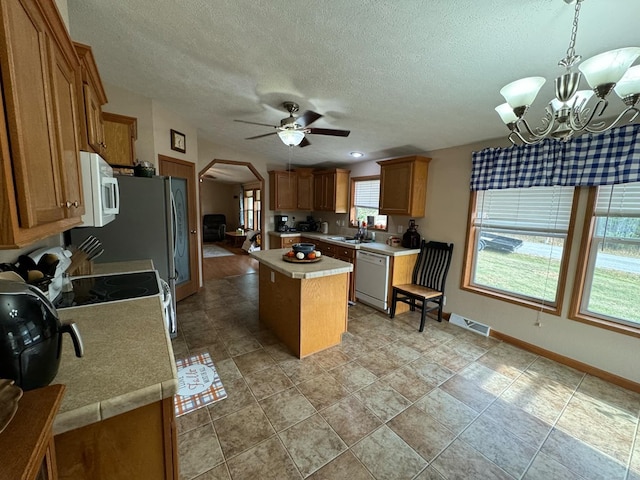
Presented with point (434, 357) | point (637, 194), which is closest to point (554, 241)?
point (637, 194)

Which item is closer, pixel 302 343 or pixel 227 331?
pixel 302 343

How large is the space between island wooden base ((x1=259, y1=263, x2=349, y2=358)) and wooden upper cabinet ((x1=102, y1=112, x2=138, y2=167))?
6.23 ft

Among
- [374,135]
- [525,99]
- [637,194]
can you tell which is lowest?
[637,194]

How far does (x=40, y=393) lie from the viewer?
653 millimetres

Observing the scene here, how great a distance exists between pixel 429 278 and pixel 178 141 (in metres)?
3.89

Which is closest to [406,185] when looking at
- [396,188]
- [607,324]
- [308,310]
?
[396,188]

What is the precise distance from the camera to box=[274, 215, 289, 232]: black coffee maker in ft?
18.0

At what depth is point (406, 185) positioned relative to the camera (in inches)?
141

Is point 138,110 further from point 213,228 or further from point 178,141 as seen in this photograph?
point 213,228

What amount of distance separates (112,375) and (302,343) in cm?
180

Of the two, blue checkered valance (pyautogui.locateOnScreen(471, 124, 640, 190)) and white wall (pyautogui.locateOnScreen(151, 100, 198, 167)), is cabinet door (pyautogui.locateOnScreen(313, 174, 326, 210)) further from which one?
blue checkered valance (pyautogui.locateOnScreen(471, 124, 640, 190))

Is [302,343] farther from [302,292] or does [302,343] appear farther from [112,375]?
[112,375]

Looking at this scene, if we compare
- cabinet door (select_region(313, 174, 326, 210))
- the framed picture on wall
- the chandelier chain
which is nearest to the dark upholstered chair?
cabinet door (select_region(313, 174, 326, 210))

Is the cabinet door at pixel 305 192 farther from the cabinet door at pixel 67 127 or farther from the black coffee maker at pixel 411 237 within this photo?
the cabinet door at pixel 67 127
